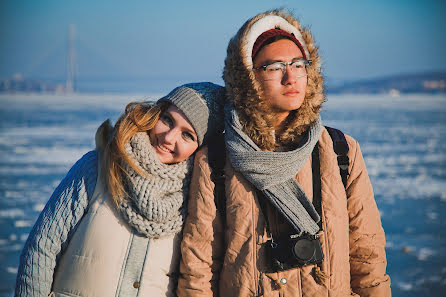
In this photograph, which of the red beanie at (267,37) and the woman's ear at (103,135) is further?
the woman's ear at (103,135)

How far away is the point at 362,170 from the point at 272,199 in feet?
1.64

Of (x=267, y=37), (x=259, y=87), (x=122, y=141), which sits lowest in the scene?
(x=122, y=141)

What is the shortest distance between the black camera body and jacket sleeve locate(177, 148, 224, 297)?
0.27m

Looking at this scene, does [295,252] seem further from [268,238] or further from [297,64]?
[297,64]

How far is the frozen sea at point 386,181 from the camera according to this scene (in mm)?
4641

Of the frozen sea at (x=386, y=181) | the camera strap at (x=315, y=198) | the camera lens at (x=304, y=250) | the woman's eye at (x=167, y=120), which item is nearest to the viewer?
the camera lens at (x=304, y=250)

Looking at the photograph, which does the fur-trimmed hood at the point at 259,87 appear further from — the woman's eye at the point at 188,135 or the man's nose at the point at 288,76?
the woman's eye at the point at 188,135

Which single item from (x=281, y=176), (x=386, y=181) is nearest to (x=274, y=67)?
(x=281, y=176)

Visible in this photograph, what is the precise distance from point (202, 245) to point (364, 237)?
30.6 inches

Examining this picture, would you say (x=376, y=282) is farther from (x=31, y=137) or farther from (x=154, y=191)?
(x=31, y=137)

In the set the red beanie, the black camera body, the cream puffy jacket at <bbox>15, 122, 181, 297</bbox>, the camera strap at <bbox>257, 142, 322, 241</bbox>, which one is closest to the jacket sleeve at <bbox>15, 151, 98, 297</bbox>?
the cream puffy jacket at <bbox>15, 122, 181, 297</bbox>

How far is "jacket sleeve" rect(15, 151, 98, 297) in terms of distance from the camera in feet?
7.06

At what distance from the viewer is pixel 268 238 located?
2.11 metres

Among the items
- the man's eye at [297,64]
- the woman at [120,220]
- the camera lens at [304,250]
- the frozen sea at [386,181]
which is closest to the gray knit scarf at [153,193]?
the woman at [120,220]
